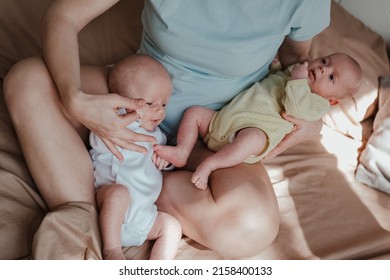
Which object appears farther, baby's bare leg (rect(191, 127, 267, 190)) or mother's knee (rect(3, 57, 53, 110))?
baby's bare leg (rect(191, 127, 267, 190))

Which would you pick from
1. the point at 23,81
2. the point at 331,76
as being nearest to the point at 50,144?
the point at 23,81

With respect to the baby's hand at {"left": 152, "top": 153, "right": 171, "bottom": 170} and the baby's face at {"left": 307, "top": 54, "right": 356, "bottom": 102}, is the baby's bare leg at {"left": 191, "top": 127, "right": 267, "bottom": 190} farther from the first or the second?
the baby's face at {"left": 307, "top": 54, "right": 356, "bottom": 102}

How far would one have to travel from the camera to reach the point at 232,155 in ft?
4.24

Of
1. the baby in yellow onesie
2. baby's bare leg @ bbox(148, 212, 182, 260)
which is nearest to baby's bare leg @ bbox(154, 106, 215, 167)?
the baby in yellow onesie

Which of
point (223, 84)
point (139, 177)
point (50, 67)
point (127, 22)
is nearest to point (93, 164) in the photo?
point (139, 177)

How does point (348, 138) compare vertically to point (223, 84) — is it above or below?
below

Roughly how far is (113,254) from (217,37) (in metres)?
0.60

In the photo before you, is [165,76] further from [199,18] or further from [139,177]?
[139,177]

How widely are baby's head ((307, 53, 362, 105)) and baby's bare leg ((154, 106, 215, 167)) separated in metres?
0.32

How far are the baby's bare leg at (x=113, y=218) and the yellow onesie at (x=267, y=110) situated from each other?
0.35 meters

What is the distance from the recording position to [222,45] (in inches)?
48.7

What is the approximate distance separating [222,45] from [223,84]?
0.15 meters

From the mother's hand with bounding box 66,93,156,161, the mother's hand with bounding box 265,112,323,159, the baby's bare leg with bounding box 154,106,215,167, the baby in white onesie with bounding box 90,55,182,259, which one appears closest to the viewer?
the mother's hand with bounding box 66,93,156,161

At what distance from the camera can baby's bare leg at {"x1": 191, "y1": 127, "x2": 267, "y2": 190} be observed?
4.21ft
